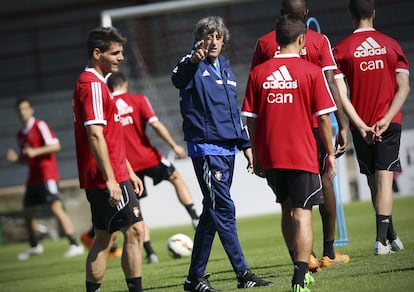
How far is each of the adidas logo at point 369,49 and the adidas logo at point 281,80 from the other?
7.10ft

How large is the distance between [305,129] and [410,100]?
13.0 m

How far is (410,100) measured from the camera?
19.1m

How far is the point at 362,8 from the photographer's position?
8602 millimetres

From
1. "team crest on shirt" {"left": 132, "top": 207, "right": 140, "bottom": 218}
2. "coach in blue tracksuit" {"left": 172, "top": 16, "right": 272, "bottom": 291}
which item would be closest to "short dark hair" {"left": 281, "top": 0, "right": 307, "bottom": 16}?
"coach in blue tracksuit" {"left": 172, "top": 16, "right": 272, "bottom": 291}

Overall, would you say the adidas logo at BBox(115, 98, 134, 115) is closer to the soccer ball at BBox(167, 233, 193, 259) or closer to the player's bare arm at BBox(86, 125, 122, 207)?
the soccer ball at BBox(167, 233, 193, 259)

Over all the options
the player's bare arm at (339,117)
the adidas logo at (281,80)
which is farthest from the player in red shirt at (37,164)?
the adidas logo at (281,80)

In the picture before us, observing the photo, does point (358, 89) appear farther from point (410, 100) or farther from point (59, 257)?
point (410, 100)

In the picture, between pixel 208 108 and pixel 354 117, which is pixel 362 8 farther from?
pixel 208 108

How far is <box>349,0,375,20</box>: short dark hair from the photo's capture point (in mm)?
8578

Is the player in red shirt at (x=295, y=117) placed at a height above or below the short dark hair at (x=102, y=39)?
below

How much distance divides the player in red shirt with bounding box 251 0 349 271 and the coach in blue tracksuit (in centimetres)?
52

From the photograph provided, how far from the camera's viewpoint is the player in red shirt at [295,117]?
6594 mm

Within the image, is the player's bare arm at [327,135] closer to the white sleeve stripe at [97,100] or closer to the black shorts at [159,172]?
the white sleeve stripe at [97,100]

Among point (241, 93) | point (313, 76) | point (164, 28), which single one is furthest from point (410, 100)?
point (313, 76)
